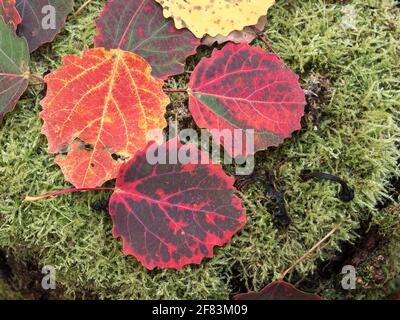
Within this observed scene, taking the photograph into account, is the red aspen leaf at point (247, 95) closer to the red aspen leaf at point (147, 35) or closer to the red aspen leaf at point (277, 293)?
the red aspen leaf at point (147, 35)

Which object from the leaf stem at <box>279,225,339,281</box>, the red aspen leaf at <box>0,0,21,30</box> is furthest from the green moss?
the red aspen leaf at <box>0,0,21,30</box>

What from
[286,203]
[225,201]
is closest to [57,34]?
[225,201]

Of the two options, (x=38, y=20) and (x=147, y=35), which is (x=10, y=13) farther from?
(x=147, y=35)

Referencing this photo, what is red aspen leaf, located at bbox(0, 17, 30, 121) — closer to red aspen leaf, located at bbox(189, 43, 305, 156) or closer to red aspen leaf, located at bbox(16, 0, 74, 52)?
red aspen leaf, located at bbox(16, 0, 74, 52)

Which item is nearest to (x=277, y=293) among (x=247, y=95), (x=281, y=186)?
(x=281, y=186)

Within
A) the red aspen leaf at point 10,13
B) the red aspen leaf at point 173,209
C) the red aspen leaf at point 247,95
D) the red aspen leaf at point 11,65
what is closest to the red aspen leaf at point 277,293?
the red aspen leaf at point 173,209
